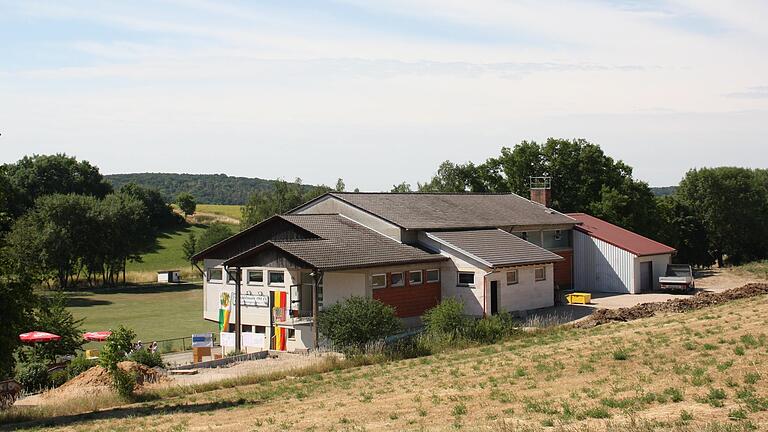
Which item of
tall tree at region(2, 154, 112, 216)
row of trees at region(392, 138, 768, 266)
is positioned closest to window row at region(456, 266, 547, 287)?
row of trees at region(392, 138, 768, 266)

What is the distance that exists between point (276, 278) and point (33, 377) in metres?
11.1

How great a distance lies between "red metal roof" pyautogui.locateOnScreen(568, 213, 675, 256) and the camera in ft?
167

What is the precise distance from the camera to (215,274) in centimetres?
4228

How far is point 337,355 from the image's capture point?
31797 mm

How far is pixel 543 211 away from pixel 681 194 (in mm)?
36826

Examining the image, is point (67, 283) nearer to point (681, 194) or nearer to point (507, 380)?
point (681, 194)

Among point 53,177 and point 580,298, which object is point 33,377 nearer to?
point 580,298

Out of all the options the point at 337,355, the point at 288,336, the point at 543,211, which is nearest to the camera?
the point at 337,355

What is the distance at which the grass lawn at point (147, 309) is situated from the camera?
47.9 m

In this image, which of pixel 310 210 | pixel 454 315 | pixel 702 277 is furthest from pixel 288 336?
pixel 702 277

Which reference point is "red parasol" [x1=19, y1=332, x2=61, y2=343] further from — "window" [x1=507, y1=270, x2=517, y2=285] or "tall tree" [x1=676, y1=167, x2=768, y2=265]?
"tall tree" [x1=676, y1=167, x2=768, y2=265]

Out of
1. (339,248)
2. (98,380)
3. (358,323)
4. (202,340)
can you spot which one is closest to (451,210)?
(339,248)

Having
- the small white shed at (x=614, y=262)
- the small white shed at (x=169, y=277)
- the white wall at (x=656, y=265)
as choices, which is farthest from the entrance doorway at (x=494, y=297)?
the small white shed at (x=169, y=277)

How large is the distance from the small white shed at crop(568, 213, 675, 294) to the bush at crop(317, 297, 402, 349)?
908 inches
